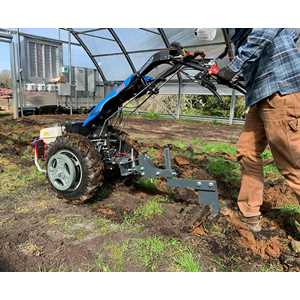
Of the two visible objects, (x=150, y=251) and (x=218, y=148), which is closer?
(x=150, y=251)

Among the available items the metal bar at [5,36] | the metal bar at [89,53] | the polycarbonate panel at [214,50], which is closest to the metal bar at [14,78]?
the metal bar at [5,36]

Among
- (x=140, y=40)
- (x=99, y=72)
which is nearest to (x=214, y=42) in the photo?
(x=140, y=40)

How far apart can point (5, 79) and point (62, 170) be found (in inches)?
405

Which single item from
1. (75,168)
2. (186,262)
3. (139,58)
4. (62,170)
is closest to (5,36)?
(139,58)

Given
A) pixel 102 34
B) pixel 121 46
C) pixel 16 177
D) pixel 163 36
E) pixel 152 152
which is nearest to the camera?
pixel 16 177

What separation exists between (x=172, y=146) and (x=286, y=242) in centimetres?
357

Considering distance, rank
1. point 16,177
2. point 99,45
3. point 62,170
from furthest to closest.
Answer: point 99,45 → point 16,177 → point 62,170

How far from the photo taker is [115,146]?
348 centimetres

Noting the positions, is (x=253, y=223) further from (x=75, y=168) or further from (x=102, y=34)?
(x=102, y=34)

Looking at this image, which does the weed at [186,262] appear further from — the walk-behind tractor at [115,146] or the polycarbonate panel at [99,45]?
the polycarbonate panel at [99,45]

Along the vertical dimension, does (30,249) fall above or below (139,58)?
below

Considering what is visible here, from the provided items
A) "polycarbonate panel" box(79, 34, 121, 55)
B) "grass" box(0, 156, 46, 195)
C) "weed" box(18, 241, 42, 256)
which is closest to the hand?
"weed" box(18, 241, 42, 256)

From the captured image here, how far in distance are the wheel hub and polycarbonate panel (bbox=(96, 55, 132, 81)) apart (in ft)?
29.3

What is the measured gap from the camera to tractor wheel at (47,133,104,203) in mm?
2967
